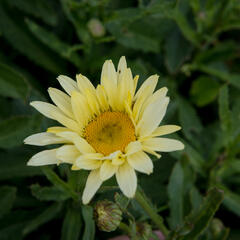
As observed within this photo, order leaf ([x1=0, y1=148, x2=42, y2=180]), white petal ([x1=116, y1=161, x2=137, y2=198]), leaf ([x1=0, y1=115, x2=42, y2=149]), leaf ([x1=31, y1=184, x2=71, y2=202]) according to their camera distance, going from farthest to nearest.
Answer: leaf ([x1=0, y1=148, x2=42, y2=180]), leaf ([x1=0, y1=115, x2=42, y2=149]), leaf ([x1=31, y1=184, x2=71, y2=202]), white petal ([x1=116, y1=161, x2=137, y2=198])

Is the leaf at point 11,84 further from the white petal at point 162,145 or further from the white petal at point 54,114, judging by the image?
the white petal at point 162,145

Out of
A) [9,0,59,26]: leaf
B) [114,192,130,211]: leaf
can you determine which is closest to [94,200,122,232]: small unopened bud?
[114,192,130,211]: leaf

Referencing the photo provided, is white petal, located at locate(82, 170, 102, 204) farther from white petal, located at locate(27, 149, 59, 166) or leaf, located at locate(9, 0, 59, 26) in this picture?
Result: leaf, located at locate(9, 0, 59, 26)

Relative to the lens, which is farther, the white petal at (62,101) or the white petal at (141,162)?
the white petal at (62,101)

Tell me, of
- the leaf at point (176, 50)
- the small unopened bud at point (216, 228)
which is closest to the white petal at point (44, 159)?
the small unopened bud at point (216, 228)

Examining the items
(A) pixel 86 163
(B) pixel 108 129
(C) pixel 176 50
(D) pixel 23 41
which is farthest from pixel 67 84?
(C) pixel 176 50

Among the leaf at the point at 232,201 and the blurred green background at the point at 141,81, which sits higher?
Result: the blurred green background at the point at 141,81

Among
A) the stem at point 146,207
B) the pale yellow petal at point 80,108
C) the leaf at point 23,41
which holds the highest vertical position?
the leaf at point 23,41

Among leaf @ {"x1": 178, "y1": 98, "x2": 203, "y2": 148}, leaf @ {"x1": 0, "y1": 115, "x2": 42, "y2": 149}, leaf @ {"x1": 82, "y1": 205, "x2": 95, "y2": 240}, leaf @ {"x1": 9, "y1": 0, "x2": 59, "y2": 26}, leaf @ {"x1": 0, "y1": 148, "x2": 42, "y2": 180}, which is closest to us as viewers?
leaf @ {"x1": 82, "y1": 205, "x2": 95, "y2": 240}
